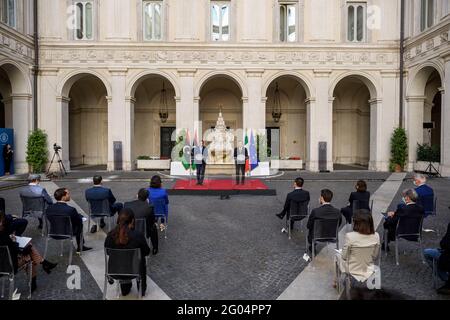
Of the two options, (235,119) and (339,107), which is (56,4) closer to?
(235,119)

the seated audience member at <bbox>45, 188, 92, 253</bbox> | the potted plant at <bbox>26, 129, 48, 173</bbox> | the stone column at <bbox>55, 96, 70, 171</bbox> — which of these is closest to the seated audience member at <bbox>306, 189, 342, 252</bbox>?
the seated audience member at <bbox>45, 188, 92, 253</bbox>

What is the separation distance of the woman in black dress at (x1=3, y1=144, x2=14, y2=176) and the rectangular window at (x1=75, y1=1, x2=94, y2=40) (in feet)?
22.0

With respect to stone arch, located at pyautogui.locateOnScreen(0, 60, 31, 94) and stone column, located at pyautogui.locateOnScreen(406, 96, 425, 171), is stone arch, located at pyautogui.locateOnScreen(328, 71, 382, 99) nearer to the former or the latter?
stone column, located at pyautogui.locateOnScreen(406, 96, 425, 171)

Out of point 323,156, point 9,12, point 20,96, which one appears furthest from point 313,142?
point 9,12

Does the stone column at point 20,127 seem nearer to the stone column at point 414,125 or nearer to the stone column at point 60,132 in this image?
the stone column at point 60,132

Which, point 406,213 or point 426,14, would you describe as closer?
point 406,213

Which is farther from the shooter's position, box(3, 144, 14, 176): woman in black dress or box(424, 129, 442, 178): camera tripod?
box(424, 129, 442, 178): camera tripod

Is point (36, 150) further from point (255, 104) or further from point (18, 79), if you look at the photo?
point (255, 104)

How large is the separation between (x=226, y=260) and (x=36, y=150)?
14.4 m

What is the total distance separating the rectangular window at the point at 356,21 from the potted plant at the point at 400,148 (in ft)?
17.8

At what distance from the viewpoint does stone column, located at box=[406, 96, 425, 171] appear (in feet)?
56.0

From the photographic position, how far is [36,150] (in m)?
15.9

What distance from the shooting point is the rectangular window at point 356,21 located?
1777cm

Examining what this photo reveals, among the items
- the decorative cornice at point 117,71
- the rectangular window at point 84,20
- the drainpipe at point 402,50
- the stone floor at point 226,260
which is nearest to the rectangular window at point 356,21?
the drainpipe at point 402,50
